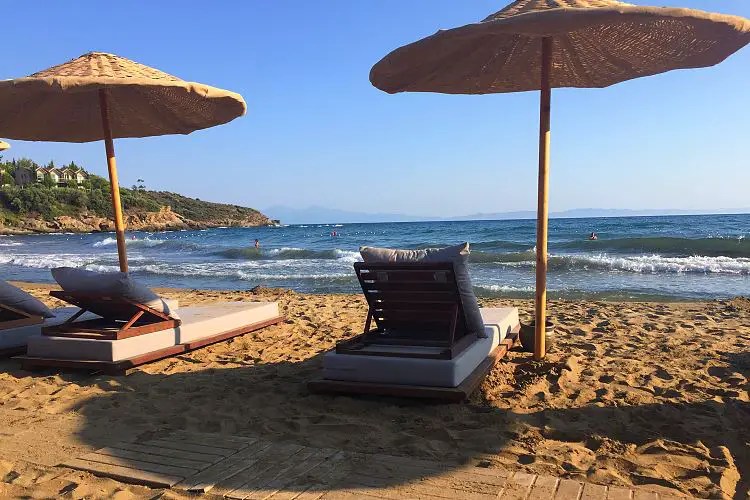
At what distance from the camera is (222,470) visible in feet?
8.70

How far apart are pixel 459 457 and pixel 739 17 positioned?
118 inches

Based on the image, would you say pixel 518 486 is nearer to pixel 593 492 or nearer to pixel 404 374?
pixel 593 492

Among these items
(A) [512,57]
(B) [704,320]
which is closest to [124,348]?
(A) [512,57]

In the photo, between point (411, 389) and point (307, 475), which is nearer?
point (307, 475)

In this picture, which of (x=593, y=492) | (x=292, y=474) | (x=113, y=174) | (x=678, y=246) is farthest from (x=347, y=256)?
(x=593, y=492)

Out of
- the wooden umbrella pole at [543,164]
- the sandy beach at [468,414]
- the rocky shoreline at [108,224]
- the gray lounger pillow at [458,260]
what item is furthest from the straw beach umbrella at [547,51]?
the rocky shoreline at [108,224]

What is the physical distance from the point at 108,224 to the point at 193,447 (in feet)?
237

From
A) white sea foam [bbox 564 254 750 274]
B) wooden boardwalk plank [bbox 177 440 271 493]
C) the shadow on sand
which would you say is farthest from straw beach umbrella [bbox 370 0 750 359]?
white sea foam [bbox 564 254 750 274]

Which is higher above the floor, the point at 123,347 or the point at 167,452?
the point at 123,347

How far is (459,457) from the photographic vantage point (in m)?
2.82

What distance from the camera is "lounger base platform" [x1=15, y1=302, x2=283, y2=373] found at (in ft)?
14.8

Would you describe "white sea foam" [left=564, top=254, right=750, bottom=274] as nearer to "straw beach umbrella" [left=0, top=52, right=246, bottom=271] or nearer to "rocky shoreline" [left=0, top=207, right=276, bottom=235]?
"straw beach umbrella" [left=0, top=52, right=246, bottom=271]

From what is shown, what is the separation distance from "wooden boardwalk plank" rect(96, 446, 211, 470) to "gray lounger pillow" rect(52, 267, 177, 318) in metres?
1.87

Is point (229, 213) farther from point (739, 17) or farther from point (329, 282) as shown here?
point (739, 17)
